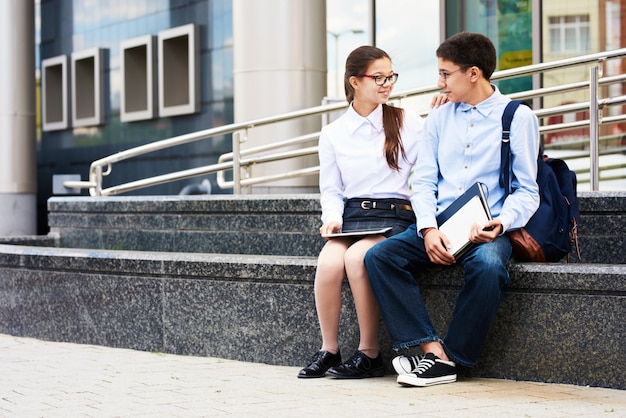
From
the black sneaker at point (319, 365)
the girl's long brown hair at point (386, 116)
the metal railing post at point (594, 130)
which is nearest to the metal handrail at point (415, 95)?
the metal railing post at point (594, 130)

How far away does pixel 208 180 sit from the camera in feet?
58.6

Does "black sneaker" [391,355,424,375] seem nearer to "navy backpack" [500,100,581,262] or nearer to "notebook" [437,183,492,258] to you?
"notebook" [437,183,492,258]

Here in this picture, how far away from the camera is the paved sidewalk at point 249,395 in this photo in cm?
491

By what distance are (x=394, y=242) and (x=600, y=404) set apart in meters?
1.33

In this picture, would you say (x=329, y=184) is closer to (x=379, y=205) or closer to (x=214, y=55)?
(x=379, y=205)

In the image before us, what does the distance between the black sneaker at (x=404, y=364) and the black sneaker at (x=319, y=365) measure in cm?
40

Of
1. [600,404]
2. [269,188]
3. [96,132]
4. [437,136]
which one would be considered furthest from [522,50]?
[96,132]

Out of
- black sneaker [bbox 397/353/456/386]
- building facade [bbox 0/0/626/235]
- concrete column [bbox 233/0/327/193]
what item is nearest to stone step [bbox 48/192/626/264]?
black sneaker [bbox 397/353/456/386]

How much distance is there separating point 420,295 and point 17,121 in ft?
54.4

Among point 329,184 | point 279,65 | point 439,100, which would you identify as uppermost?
point 279,65

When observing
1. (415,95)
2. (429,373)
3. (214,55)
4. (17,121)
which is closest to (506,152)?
(429,373)

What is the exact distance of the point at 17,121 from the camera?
68.7 ft

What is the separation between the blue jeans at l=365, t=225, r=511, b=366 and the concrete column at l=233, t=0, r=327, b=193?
7504 millimetres

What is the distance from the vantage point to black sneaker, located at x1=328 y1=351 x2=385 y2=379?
581 centimetres
